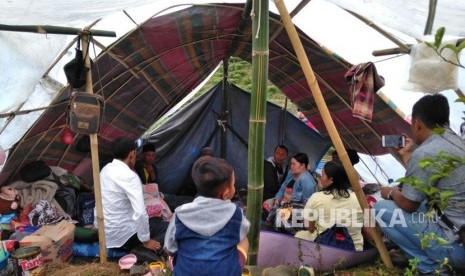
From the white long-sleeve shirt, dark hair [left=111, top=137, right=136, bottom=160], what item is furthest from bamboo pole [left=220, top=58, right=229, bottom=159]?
the white long-sleeve shirt

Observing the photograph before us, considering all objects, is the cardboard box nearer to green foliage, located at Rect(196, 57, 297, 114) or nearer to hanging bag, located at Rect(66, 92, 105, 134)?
hanging bag, located at Rect(66, 92, 105, 134)

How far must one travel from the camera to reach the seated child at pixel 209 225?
223 cm

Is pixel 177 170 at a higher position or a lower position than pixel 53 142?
lower

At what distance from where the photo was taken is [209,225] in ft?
7.29

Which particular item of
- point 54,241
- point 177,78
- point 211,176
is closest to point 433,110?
point 211,176

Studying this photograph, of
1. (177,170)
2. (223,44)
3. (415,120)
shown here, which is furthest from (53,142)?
(415,120)

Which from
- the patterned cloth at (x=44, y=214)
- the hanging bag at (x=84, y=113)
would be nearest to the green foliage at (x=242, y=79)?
the patterned cloth at (x=44, y=214)

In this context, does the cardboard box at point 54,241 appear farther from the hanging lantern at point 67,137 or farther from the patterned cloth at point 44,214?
the hanging lantern at point 67,137

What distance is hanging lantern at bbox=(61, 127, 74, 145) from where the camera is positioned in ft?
18.1

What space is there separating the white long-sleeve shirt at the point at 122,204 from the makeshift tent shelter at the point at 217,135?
9.76 ft

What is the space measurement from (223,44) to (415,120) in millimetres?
3285

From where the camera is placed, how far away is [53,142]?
5.52 m

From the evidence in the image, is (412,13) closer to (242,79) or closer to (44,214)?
(44,214)

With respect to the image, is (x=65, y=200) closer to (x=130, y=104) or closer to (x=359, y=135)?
(x=130, y=104)
